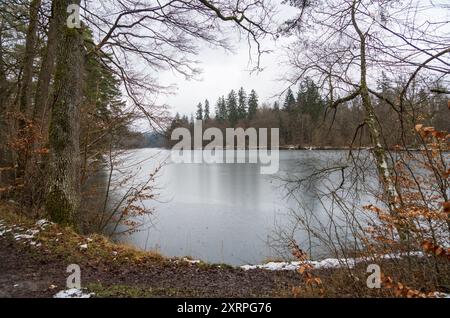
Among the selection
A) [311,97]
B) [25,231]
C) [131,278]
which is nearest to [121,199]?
[25,231]

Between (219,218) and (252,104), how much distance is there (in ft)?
184

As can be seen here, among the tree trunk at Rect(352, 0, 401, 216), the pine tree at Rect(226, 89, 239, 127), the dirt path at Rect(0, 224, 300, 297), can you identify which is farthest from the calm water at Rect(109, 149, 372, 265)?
the pine tree at Rect(226, 89, 239, 127)

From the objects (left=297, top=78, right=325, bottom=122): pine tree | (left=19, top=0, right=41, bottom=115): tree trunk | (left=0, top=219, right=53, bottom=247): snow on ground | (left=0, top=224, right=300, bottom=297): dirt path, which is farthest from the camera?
(left=19, top=0, right=41, bottom=115): tree trunk

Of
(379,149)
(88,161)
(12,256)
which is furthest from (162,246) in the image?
(379,149)

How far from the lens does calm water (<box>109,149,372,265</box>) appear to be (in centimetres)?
900

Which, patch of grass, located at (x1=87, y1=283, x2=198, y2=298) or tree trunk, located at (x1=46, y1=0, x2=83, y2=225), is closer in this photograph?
patch of grass, located at (x1=87, y1=283, x2=198, y2=298)

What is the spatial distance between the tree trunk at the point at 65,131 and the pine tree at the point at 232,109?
58349mm

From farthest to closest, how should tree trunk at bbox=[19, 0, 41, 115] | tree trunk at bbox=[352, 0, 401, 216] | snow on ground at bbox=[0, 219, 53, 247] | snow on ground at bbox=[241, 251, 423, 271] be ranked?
tree trunk at bbox=[19, 0, 41, 115] → tree trunk at bbox=[352, 0, 401, 216] → snow on ground at bbox=[0, 219, 53, 247] → snow on ground at bbox=[241, 251, 423, 271]

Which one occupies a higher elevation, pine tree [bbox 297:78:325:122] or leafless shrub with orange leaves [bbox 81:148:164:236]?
pine tree [bbox 297:78:325:122]

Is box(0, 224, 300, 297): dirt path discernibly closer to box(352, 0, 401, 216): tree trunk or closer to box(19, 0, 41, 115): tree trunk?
box(352, 0, 401, 216): tree trunk

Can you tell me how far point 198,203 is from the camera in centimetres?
1529

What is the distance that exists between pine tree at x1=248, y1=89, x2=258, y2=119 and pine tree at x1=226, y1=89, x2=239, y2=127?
2.75 m
